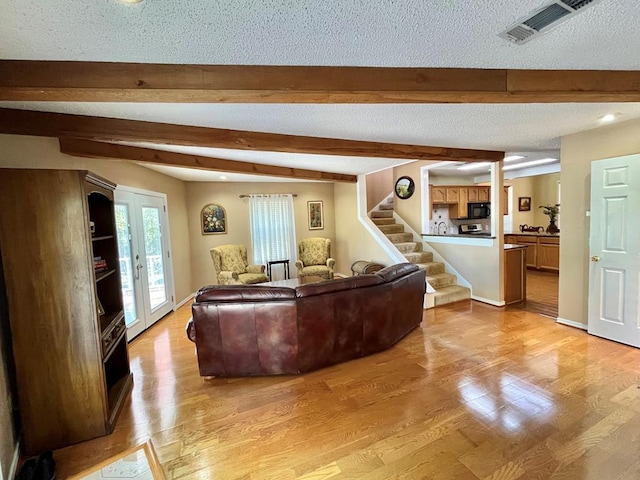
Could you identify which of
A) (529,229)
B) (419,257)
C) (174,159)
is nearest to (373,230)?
(419,257)

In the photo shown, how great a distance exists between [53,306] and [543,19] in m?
3.07

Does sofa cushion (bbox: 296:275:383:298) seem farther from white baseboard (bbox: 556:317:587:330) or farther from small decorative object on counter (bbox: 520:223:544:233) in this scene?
small decorative object on counter (bbox: 520:223:544:233)

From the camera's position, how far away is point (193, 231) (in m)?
6.05

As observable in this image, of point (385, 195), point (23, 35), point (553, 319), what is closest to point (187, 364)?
point (23, 35)

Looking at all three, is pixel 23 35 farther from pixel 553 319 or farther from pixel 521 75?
pixel 553 319

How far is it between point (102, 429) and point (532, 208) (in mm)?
9107

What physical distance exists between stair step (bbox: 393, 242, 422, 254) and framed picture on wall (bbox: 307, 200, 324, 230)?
6.29 ft

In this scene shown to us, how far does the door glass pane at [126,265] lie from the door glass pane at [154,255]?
429mm

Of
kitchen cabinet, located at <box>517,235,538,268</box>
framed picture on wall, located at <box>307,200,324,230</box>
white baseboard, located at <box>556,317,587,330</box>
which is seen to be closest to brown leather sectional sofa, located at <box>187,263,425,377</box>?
white baseboard, located at <box>556,317,587,330</box>

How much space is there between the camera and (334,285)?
2.92 m

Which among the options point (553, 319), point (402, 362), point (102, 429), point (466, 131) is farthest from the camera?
point (553, 319)

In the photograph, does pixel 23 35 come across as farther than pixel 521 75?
No

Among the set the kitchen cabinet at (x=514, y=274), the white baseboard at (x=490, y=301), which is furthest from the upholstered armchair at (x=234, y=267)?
the kitchen cabinet at (x=514, y=274)

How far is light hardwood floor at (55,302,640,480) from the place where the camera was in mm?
1783
